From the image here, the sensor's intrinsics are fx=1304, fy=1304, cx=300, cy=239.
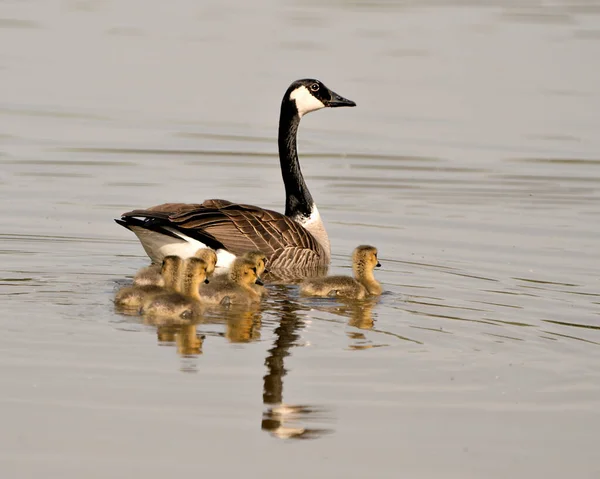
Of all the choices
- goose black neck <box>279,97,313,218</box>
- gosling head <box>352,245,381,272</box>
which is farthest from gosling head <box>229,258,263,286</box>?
goose black neck <box>279,97,313,218</box>

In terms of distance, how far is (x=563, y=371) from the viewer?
938cm

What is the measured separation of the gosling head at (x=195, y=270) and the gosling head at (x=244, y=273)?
51cm

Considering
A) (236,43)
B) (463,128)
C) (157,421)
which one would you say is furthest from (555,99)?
(157,421)

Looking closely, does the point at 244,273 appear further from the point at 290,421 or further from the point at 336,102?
the point at 336,102

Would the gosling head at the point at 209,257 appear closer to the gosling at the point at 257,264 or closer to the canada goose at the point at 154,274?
the canada goose at the point at 154,274

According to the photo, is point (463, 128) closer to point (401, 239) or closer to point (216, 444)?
point (401, 239)

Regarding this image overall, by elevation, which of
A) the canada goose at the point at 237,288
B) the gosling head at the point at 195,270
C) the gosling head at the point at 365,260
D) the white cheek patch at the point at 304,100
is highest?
the white cheek patch at the point at 304,100

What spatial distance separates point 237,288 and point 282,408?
3.14 metres

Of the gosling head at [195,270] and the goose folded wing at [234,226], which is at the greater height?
the goose folded wing at [234,226]

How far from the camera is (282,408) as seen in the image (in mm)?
8211

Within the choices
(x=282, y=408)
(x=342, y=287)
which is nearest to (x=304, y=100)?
(x=342, y=287)

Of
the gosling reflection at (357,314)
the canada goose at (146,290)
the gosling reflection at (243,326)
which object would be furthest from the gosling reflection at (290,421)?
the canada goose at (146,290)

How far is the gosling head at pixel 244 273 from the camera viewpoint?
11492mm

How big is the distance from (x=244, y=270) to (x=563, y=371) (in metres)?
3.24
